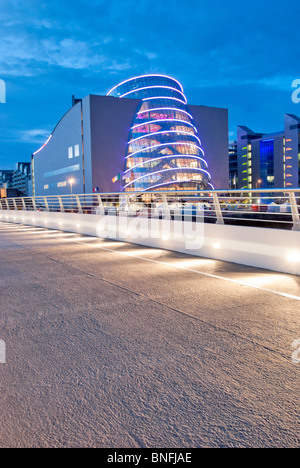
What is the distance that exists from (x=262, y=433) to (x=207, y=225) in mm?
8478

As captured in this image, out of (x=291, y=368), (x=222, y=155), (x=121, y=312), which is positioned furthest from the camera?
(x=222, y=155)

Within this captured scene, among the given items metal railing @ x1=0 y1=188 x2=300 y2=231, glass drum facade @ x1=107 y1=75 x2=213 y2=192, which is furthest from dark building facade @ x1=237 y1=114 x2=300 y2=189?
metal railing @ x1=0 y1=188 x2=300 y2=231

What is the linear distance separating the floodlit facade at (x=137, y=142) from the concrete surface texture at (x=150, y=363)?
7174 centimetres

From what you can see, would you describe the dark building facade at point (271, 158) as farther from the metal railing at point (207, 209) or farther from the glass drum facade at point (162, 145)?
the metal railing at point (207, 209)

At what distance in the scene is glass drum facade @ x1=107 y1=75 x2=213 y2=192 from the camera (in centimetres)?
7925

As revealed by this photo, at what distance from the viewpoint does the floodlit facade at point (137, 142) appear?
80062 mm

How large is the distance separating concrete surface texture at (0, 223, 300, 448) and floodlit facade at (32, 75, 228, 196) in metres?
71.7

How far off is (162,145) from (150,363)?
255ft

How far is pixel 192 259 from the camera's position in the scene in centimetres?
1059

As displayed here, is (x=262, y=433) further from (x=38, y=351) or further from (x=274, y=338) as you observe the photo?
(x=38, y=351)

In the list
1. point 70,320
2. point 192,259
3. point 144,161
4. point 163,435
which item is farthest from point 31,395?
point 144,161

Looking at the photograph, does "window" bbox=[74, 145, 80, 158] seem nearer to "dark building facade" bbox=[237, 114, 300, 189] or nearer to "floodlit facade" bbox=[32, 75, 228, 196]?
"floodlit facade" bbox=[32, 75, 228, 196]

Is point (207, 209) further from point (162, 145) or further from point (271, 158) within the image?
point (271, 158)
